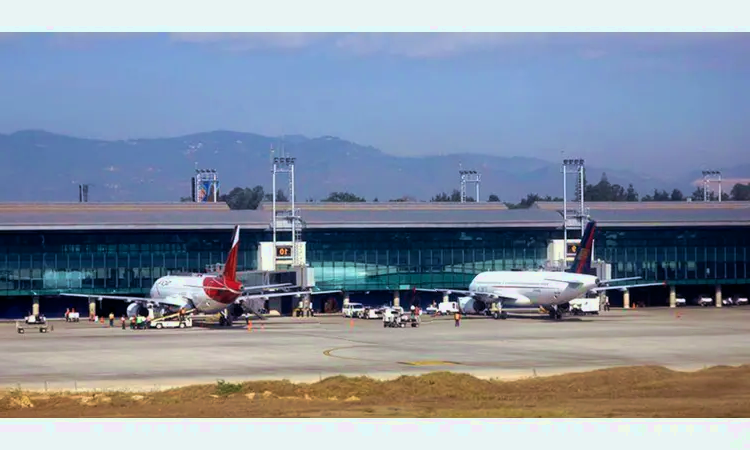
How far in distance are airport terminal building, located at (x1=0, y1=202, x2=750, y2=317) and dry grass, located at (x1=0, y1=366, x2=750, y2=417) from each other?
76.0 meters

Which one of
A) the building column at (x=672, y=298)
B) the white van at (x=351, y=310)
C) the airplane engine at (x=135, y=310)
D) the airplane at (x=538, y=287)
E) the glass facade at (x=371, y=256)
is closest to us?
the airplane engine at (x=135, y=310)

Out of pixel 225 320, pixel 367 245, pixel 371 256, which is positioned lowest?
pixel 225 320

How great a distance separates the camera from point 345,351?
202ft

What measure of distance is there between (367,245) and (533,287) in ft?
97.9

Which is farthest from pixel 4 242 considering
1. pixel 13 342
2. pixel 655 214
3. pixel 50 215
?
pixel 655 214

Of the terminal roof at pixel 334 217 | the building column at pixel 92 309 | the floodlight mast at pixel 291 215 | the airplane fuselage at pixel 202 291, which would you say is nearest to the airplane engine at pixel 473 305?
the terminal roof at pixel 334 217

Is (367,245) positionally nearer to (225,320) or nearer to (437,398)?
(225,320)

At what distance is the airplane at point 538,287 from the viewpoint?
94250 mm

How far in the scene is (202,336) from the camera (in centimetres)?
7581

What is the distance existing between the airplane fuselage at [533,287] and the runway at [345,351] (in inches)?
117

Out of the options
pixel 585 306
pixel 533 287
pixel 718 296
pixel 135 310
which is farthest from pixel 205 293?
pixel 718 296

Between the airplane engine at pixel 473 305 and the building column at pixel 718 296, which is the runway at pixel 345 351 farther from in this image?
the building column at pixel 718 296

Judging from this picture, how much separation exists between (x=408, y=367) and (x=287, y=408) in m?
16.3

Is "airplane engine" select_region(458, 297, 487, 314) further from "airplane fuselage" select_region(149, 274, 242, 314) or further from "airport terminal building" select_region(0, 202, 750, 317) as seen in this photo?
"airplane fuselage" select_region(149, 274, 242, 314)
